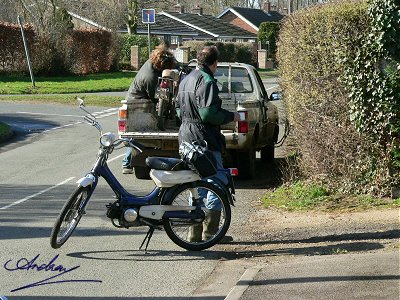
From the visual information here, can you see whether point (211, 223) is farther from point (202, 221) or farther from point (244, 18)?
point (244, 18)

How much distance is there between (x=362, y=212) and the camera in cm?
1007

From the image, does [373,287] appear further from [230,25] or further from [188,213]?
[230,25]

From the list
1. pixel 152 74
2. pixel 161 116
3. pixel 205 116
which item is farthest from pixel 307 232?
pixel 152 74

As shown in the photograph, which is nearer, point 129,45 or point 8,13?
point 129,45

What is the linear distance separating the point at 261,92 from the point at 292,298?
26.6 feet

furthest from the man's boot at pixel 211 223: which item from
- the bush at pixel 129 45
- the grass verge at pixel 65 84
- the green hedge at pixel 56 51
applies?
the bush at pixel 129 45

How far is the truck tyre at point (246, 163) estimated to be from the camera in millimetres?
13125

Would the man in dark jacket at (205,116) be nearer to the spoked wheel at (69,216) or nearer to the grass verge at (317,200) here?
the spoked wheel at (69,216)

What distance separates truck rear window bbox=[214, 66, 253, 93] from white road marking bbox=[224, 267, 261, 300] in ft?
22.4

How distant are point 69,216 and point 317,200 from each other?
3.78 meters

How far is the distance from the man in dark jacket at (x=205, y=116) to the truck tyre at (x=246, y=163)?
4.29 metres

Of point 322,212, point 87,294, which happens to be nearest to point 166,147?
point 322,212

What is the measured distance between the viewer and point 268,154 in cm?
1524

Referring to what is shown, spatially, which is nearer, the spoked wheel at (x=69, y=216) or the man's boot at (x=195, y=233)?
the spoked wheel at (x=69, y=216)
